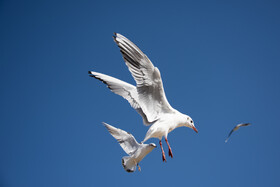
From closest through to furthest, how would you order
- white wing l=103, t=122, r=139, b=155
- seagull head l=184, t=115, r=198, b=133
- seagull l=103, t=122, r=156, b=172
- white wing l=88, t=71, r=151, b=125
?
seagull l=103, t=122, r=156, b=172, white wing l=103, t=122, r=139, b=155, white wing l=88, t=71, r=151, b=125, seagull head l=184, t=115, r=198, b=133

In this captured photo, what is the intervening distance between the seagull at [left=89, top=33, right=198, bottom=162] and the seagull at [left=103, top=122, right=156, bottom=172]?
0.50 feet

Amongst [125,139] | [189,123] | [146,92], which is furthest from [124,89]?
[189,123]

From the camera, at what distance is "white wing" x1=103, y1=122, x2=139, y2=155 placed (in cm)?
268

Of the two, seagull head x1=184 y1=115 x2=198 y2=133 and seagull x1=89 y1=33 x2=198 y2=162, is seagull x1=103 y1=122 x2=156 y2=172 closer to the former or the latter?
seagull x1=89 y1=33 x2=198 y2=162

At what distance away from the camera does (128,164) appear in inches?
103

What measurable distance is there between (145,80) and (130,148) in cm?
70

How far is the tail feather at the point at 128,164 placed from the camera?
259 centimetres

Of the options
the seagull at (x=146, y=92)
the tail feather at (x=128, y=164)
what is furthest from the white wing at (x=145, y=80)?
the tail feather at (x=128, y=164)

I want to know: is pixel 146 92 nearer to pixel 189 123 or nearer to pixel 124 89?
pixel 124 89

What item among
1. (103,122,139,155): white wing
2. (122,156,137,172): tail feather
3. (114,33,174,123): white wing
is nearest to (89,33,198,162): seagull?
(114,33,174,123): white wing

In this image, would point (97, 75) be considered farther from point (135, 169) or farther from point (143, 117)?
point (135, 169)

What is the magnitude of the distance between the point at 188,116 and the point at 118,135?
33.9 inches

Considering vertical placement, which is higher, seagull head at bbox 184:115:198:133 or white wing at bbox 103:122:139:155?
seagull head at bbox 184:115:198:133

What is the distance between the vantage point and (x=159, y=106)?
2.99 metres
